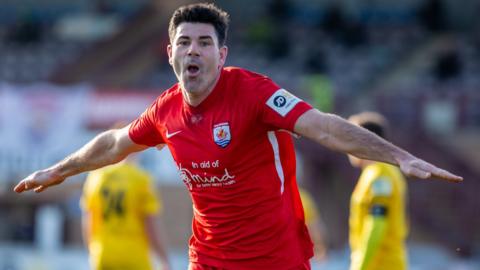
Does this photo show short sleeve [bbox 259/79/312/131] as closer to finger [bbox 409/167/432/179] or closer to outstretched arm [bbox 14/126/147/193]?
finger [bbox 409/167/432/179]

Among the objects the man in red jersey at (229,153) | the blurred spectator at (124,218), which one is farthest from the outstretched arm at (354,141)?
the blurred spectator at (124,218)

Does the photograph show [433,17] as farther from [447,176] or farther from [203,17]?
[447,176]

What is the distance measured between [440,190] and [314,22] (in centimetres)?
892

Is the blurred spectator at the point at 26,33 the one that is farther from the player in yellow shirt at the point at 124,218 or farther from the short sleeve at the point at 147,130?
the short sleeve at the point at 147,130

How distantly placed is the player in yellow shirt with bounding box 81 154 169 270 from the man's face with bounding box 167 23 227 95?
4.41m

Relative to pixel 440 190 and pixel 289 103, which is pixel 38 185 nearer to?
pixel 289 103

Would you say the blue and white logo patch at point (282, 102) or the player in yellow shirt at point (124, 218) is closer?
the blue and white logo patch at point (282, 102)

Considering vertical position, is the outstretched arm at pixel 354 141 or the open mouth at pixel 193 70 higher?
the open mouth at pixel 193 70

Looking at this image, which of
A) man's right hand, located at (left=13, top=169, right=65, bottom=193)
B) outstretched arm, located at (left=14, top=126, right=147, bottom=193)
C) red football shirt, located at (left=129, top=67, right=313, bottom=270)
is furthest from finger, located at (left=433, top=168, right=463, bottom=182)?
man's right hand, located at (left=13, top=169, right=65, bottom=193)

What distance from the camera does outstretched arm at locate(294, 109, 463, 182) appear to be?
208 inches

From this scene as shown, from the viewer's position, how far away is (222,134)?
5.96 meters

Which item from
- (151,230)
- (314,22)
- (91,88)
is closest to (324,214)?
(91,88)

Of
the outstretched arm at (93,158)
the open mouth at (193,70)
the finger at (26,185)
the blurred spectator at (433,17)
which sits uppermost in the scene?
the blurred spectator at (433,17)

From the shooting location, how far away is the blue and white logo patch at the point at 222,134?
595 cm
